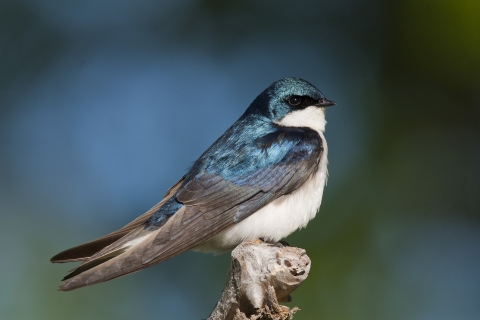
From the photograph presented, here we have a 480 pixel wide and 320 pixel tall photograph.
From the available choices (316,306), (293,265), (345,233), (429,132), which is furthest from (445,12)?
(293,265)

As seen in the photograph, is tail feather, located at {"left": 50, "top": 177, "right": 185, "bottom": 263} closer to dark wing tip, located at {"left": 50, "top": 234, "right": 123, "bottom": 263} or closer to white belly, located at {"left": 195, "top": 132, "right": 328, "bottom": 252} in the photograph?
dark wing tip, located at {"left": 50, "top": 234, "right": 123, "bottom": 263}

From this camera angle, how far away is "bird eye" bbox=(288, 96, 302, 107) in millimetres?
2691

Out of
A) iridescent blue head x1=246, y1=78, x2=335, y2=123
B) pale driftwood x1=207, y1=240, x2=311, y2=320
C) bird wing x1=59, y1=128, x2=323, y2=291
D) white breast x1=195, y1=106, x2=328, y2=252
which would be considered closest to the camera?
pale driftwood x1=207, y1=240, x2=311, y2=320

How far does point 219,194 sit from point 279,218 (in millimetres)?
217

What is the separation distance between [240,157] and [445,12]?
119 centimetres

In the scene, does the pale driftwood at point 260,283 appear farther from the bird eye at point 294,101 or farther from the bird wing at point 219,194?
the bird eye at point 294,101

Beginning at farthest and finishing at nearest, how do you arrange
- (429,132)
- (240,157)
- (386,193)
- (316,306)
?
(429,132), (386,193), (316,306), (240,157)

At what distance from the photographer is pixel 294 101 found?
2.70 meters

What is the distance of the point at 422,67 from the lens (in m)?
3.17

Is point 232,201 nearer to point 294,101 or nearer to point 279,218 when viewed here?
point 279,218

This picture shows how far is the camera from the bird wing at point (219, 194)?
6.82 feet

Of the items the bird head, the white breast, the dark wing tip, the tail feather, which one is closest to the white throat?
the bird head

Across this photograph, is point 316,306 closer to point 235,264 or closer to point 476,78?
point 235,264

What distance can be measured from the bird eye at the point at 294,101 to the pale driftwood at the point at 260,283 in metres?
0.95
